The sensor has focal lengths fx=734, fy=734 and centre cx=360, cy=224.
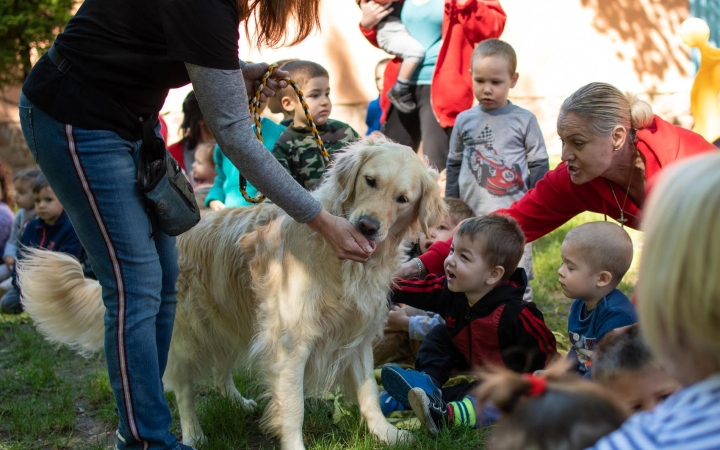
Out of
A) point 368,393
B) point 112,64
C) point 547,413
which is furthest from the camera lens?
point 368,393

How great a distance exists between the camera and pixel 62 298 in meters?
3.53

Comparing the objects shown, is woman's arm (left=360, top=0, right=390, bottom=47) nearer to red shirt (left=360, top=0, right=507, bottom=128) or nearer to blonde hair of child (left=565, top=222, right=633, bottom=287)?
red shirt (left=360, top=0, right=507, bottom=128)

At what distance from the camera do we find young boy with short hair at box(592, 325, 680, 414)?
2.09 meters

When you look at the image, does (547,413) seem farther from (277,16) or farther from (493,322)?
(493,322)

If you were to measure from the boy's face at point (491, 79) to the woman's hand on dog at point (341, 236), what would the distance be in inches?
99.5

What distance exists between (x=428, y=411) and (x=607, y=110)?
1545 mm

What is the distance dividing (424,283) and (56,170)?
77.3 inches

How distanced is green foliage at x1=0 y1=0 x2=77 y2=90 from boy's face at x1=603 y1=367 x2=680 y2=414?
8053 mm

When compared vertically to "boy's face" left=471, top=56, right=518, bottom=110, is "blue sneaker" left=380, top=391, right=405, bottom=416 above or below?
below

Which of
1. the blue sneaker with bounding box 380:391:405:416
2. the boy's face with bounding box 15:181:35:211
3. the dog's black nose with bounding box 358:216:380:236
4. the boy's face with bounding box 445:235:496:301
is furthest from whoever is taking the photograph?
the boy's face with bounding box 15:181:35:211

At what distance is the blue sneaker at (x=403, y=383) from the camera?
345 centimetres

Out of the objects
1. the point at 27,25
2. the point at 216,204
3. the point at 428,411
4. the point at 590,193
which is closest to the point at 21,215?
the point at 216,204

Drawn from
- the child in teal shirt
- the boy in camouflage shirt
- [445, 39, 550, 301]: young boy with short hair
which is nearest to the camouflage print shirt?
the boy in camouflage shirt

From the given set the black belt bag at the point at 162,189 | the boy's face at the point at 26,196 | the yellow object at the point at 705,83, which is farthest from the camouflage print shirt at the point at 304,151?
the boy's face at the point at 26,196
